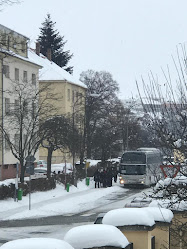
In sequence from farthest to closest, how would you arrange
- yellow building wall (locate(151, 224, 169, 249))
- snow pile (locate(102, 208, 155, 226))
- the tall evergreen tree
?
the tall evergreen tree, yellow building wall (locate(151, 224, 169, 249)), snow pile (locate(102, 208, 155, 226))

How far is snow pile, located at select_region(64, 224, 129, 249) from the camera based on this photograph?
5.92 meters

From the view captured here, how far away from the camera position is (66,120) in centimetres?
4569

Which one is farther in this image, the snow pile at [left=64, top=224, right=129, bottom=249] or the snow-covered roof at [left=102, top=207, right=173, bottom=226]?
the snow-covered roof at [left=102, top=207, right=173, bottom=226]

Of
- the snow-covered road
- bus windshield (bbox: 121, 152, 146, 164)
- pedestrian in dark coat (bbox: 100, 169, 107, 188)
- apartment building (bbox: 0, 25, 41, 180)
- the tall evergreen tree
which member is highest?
the tall evergreen tree

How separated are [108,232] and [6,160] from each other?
4738cm

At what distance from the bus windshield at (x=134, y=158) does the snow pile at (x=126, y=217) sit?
147 feet

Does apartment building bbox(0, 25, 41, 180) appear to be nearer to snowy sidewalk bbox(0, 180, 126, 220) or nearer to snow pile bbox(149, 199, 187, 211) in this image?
snowy sidewalk bbox(0, 180, 126, 220)

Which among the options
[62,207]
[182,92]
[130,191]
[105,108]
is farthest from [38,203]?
[105,108]

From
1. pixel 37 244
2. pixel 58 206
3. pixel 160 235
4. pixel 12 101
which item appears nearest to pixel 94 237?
pixel 37 244

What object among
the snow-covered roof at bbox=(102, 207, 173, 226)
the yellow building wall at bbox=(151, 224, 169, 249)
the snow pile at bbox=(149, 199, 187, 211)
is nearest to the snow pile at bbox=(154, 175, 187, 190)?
the snow pile at bbox=(149, 199, 187, 211)

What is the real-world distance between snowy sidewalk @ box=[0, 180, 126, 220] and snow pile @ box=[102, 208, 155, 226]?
22794 mm

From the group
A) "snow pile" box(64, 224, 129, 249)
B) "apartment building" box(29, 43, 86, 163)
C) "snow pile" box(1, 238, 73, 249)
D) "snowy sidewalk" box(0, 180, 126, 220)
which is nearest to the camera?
"snow pile" box(1, 238, 73, 249)

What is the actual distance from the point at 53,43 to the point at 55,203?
6374 cm

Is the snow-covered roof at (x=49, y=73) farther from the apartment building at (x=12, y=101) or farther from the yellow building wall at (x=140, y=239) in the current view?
the yellow building wall at (x=140, y=239)
